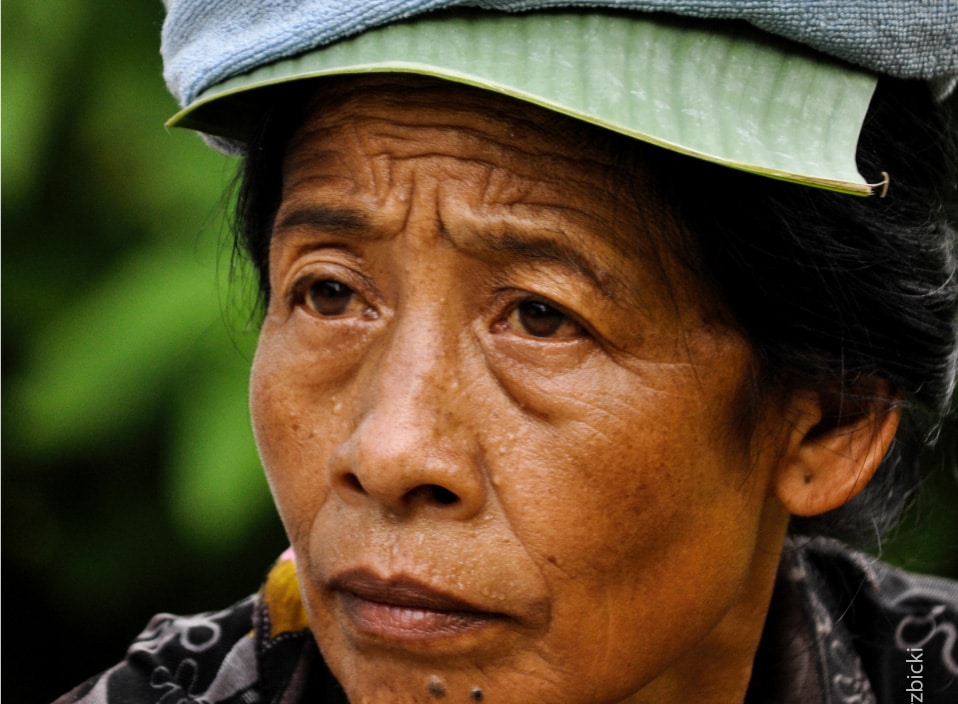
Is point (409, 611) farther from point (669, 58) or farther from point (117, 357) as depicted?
point (117, 357)

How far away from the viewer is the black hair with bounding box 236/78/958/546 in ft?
5.98

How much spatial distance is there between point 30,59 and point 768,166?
2445 mm

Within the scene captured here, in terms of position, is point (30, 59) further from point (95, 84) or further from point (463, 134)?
point (463, 134)

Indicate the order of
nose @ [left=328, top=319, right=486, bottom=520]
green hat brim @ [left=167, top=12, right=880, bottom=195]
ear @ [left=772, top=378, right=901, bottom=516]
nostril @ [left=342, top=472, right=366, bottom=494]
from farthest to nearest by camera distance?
ear @ [left=772, top=378, right=901, bottom=516] → nostril @ [left=342, top=472, right=366, bottom=494] → nose @ [left=328, top=319, right=486, bottom=520] → green hat brim @ [left=167, top=12, right=880, bottom=195]

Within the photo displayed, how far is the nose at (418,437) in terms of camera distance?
5.54 feet

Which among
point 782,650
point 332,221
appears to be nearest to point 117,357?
point 332,221

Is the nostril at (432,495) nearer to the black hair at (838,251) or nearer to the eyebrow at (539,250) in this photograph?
the eyebrow at (539,250)

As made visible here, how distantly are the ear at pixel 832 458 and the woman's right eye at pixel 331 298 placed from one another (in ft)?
2.51

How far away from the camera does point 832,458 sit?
2.05 m

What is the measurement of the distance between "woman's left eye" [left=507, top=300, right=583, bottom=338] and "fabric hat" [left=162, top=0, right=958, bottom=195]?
1.13 feet

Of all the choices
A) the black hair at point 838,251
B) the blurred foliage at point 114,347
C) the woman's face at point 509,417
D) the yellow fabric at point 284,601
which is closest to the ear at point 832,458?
the black hair at point 838,251

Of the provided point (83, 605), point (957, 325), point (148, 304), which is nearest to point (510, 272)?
point (957, 325)

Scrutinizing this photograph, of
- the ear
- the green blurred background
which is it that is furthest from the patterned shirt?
the ear

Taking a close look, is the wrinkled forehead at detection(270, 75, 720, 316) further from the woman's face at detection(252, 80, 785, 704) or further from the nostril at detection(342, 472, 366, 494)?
the nostril at detection(342, 472, 366, 494)
